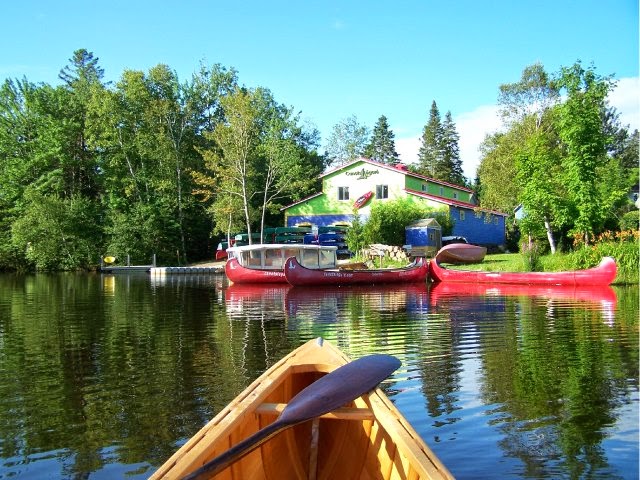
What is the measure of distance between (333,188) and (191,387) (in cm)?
3918

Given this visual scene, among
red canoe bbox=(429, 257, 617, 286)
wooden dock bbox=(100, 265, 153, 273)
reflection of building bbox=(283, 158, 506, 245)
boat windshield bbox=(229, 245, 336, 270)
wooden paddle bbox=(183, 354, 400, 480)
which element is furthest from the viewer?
reflection of building bbox=(283, 158, 506, 245)

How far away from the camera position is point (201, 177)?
43.6 metres

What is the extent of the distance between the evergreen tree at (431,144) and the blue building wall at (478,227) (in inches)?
1387

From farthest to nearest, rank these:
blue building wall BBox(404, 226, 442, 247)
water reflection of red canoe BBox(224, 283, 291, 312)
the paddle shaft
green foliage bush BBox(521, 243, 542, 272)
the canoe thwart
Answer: blue building wall BBox(404, 226, 442, 247) < green foliage bush BBox(521, 243, 542, 272) < water reflection of red canoe BBox(224, 283, 291, 312) < the canoe thwart < the paddle shaft

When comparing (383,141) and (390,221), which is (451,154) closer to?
(383,141)

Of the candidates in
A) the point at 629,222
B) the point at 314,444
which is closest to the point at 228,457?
the point at 314,444

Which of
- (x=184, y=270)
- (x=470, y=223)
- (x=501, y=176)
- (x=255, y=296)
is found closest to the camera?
(x=255, y=296)

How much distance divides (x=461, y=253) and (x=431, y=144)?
178 feet

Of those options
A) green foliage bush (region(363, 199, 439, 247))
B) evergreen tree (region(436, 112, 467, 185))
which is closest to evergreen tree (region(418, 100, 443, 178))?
evergreen tree (region(436, 112, 467, 185))

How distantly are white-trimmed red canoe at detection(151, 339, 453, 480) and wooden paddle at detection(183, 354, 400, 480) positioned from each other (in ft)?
0.53

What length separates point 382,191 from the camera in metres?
45.4

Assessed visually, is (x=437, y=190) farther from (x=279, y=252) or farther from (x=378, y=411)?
(x=378, y=411)

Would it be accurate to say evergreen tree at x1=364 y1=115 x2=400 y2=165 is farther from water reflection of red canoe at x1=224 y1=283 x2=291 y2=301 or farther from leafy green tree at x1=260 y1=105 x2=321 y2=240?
water reflection of red canoe at x1=224 y1=283 x2=291 y2=301

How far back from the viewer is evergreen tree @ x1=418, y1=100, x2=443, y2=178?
82.0m
